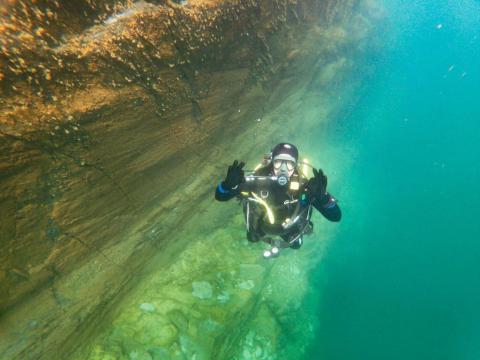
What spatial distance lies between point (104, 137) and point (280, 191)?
2.32m

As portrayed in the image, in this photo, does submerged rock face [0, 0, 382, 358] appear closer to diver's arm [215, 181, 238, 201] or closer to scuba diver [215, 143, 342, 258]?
diver's arm [215, 181, 238, 201]

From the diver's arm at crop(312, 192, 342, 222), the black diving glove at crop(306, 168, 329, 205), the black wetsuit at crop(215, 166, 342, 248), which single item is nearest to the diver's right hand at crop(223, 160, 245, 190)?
the black wetsuit at crop(215, 166, 342, 248)

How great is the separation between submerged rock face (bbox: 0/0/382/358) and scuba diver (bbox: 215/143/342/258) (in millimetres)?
1281

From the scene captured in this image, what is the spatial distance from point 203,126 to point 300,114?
4.64m

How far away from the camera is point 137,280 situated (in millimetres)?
4699

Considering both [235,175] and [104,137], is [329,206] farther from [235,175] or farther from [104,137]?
[104,137]

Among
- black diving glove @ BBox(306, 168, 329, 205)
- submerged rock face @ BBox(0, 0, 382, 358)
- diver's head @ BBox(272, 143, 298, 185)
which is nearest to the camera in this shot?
submerged rock face @ BBox(0, 0, 382, 358)

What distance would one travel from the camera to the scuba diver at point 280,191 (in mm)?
3711

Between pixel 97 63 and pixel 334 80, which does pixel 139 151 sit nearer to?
pixel 97 63

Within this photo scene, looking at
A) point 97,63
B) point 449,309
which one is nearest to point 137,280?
point 97,63

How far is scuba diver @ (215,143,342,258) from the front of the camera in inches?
146

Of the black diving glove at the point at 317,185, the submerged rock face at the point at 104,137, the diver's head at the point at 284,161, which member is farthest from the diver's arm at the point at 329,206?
the submerged rock face at the point at 104,137

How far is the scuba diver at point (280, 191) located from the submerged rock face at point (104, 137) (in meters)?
1.28

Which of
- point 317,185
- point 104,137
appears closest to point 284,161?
point 317,185
